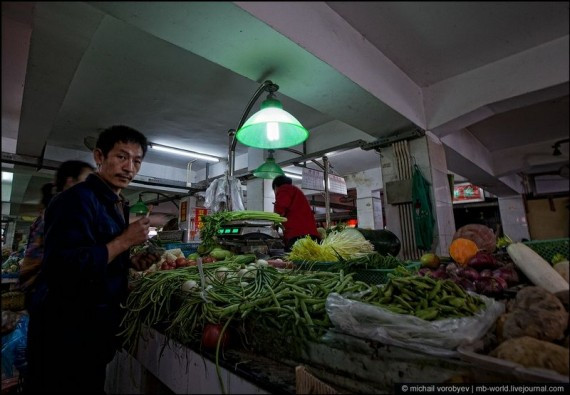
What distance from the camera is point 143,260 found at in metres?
1.49

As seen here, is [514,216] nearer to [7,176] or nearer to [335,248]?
[7,176]

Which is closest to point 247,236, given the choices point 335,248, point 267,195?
point 335,248

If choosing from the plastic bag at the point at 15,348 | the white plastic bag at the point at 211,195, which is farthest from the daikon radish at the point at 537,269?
the white plastic bag at the point at 211,195

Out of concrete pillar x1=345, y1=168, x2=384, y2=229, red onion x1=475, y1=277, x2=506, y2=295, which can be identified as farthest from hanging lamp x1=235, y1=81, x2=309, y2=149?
concrete pillar x1=345, y1=168, x2=384, y2=229

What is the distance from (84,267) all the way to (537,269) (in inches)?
73.2

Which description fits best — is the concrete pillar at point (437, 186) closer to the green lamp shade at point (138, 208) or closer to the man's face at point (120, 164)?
the green lamp shade at point (138, 208)

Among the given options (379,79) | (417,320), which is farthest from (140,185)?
(417,320)

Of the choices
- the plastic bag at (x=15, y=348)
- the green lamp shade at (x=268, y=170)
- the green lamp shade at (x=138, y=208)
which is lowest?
the plastic bag at (x=15, y=348)

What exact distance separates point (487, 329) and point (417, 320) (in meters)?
0.31

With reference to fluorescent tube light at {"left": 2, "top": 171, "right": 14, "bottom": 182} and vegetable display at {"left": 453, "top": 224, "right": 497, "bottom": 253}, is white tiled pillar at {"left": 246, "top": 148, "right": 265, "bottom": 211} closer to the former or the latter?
vegetable display at {"left": 453, "top": 224, "right": 497, "bottom": 253}

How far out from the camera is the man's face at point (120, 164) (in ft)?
2.77

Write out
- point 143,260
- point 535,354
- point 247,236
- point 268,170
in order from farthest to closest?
1. point 268,170
2. point 247,236
3. point 143,260
4. point 535,354

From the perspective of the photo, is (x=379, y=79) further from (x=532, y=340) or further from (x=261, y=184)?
(x=261, y=184)

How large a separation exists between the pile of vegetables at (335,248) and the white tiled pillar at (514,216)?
1.45 metres
